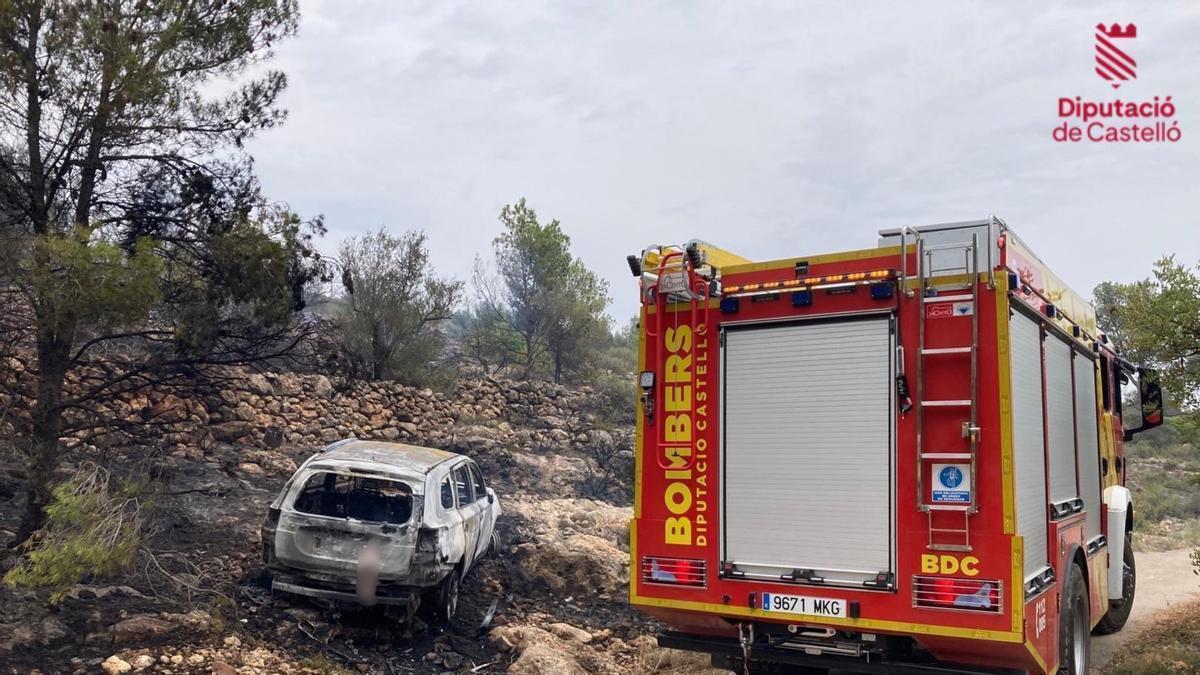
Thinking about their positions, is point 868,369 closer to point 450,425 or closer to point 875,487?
point 875,487

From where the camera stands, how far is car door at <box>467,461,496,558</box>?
Result: 10.3 m

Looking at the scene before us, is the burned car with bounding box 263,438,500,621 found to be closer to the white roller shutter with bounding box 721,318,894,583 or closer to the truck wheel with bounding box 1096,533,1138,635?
the white roller shutter with bounding box 721,318,894,583

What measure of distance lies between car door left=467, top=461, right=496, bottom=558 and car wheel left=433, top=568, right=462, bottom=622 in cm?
94

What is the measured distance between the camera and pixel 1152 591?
12.0m

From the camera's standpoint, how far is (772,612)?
5.73 meters

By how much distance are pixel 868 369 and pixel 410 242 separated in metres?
20.2

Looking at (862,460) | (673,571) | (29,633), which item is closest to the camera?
(862,460)

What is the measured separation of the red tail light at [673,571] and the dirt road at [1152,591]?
4.45m

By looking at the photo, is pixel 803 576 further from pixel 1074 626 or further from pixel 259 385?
pixel 259 385

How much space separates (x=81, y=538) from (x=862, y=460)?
6238mm

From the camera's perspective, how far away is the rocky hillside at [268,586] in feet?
24.1

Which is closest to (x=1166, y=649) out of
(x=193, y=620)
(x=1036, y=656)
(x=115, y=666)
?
(x=1036, y=656)

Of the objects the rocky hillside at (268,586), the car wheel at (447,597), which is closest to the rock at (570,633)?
the rocky hillside at (268,586)

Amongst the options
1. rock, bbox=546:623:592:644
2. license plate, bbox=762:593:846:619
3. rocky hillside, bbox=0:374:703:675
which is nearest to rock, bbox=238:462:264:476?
rocky hillside, bbox=0:374:703:675
